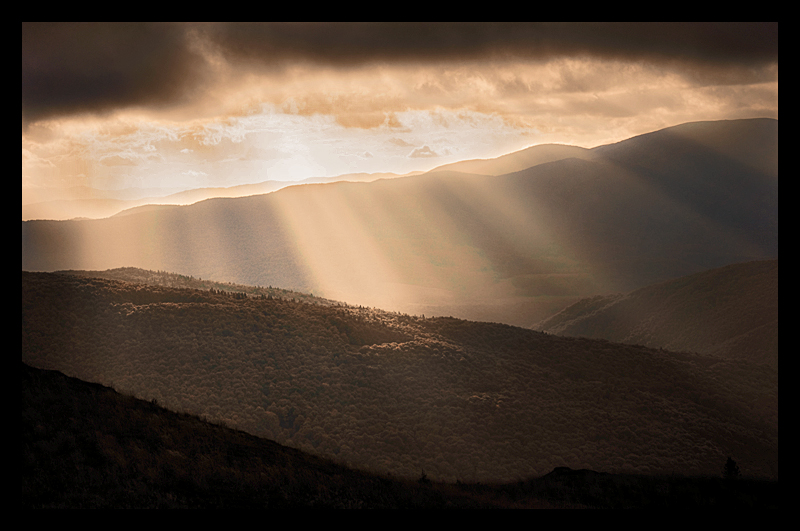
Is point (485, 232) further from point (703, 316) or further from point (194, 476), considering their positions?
point (194, 476)

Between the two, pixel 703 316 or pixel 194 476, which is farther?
pixel 703 316

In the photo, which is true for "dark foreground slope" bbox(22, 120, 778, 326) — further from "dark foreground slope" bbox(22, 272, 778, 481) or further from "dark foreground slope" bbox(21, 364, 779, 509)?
"dark foreground slope" bbox(21, 364, 779, 509)

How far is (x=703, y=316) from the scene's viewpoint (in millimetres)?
40844

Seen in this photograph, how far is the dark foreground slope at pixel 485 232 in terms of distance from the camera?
3873 inches

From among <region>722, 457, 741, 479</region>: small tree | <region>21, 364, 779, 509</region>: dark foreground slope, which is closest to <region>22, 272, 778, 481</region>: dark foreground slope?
<region>722, 457, 741, 479</region>: small tree

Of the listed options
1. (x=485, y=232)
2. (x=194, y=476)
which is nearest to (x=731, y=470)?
(x=194, y=476)

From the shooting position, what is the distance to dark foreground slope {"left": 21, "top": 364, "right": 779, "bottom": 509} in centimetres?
Answer: 813

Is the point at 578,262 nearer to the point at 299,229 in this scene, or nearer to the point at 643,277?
the point at 643,277

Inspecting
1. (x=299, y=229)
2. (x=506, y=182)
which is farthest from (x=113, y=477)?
(x=506, y=182)

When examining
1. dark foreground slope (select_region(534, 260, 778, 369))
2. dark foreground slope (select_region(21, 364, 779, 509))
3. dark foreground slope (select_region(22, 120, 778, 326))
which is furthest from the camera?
dark foreground slope (select_region(22, 120, 778, 326))

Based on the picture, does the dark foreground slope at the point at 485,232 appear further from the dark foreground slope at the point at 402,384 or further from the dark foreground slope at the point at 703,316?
the dark foreground slope at the point at 402,384

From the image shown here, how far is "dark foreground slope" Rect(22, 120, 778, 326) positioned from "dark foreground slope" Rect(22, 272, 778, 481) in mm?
46613

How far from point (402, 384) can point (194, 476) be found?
1146 centimetres

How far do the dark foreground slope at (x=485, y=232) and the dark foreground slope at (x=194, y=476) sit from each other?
58.0m
